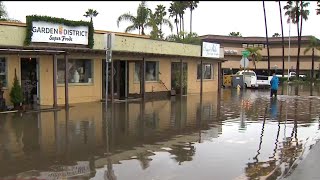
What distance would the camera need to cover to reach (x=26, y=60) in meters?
17.6

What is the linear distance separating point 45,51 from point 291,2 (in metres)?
59.5

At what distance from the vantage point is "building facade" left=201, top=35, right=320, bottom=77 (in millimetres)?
69938

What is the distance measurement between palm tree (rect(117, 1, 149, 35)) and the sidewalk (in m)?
27.4

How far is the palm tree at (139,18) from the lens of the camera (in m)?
34.8

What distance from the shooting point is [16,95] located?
15.9 m

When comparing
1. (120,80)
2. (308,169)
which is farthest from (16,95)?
(308,169)

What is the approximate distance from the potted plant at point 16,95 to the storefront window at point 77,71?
114 inches

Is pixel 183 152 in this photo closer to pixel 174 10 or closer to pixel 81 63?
pixel 81 63

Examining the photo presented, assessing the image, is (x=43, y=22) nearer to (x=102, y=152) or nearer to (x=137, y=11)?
(x=102, y=152)

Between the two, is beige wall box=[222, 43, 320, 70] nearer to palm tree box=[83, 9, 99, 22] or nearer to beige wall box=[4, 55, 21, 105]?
palm tree box=[83, 9, 99, 22]

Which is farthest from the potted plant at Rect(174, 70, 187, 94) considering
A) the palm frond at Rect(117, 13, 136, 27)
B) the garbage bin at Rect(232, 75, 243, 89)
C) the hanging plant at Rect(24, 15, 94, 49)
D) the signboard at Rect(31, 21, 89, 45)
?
the garbage bin at Rect(232, 75, 243, 89)

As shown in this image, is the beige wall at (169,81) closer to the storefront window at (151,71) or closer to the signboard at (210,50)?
the storefront window at (151,71)

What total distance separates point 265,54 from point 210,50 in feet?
152

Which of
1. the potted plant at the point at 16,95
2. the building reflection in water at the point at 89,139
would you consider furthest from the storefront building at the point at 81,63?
the building reflection in water at the point at 89,139
